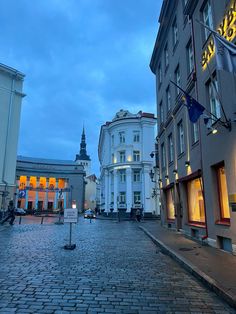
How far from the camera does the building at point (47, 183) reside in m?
92.9

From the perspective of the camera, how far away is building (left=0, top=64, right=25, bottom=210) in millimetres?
45281

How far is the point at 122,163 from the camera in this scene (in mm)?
54031

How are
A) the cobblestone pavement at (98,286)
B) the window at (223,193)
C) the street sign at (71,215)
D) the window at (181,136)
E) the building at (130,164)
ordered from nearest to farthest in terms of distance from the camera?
the cobblestone pavement at (98,286), the window at (223,193), the street sign at (71,215), the window at (181,136), the building at (130,164)

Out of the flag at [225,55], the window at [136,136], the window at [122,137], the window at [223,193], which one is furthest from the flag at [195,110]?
the window at [122,137]

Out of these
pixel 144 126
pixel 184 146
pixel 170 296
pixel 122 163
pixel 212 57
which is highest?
pixel 144 126

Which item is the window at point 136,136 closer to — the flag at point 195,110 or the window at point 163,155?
the window at point 163,155

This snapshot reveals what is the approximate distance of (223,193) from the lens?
1145cm

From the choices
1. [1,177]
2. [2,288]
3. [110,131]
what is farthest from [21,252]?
[110,131]

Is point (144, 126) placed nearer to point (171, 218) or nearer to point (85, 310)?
point (171, 218)

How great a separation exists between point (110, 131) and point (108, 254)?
49001 mm

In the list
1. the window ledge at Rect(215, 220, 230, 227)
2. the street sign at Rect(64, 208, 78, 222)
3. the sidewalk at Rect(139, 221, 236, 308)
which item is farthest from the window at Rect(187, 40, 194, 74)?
the street sign at Rect(64, 208, 78, 222)

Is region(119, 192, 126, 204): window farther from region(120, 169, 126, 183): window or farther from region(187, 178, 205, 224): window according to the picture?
region(187, 178, 205, 224): window

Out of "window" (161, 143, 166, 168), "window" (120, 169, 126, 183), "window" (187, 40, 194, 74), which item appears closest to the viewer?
"window" (187, 40, 194, 74)

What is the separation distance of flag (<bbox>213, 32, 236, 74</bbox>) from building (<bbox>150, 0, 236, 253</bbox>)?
1.94 m
